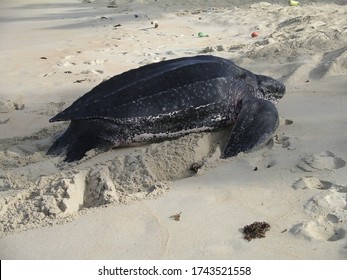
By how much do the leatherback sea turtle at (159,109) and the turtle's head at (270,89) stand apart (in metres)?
0.26

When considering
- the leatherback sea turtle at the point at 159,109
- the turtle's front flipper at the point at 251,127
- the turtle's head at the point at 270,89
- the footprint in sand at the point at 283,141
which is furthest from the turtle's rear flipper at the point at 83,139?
the turtle's head at the point at 270,89

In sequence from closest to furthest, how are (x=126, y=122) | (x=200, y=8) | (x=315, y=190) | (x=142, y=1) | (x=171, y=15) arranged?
(x=315, y=190) → (x=126, y=122) → (x=171, y=15) → (x=200, y=8) → (x=142, y=1)

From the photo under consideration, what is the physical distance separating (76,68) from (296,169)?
2997mm

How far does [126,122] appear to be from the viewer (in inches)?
94.7

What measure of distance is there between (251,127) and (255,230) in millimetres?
842

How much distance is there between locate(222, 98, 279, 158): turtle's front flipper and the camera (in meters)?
2.23

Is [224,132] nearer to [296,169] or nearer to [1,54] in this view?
[296,169]

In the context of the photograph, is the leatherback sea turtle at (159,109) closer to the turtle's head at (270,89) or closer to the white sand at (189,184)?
the white sand at (189,184)

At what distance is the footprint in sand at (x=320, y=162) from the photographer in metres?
1.95

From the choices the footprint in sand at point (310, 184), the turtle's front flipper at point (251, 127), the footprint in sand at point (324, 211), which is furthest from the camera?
the turtle's front flipper at point (251, 127)

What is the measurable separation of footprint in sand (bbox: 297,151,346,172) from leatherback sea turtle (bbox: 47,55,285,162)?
37cm

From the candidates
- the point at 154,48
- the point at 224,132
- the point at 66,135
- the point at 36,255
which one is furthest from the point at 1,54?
the point at 36,255

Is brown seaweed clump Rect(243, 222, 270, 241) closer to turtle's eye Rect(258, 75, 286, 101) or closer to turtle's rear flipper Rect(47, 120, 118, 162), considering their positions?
turtle's rear flipper Rect(47, 120, 118, 162)
